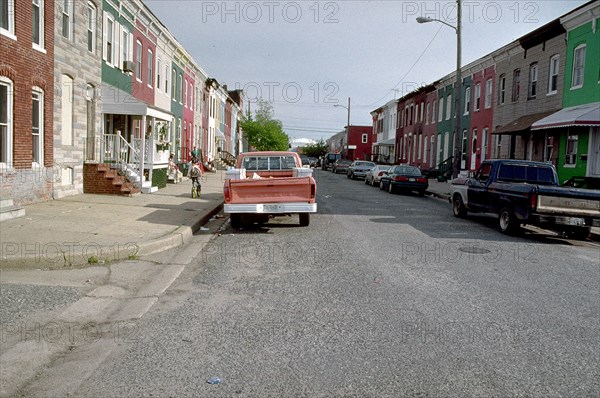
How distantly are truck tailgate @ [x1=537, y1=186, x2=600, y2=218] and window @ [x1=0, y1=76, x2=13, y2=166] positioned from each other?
12.6 meters

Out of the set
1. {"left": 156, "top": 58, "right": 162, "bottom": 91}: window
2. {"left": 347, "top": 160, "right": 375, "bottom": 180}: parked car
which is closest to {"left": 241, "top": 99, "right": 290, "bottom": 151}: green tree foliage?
{"left": 347, "top": 160, "right": 375, "bottom": 180}: parked car

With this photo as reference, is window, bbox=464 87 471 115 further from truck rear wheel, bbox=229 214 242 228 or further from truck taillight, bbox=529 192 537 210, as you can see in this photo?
truck rear wheel, bbox=229 214 242 228

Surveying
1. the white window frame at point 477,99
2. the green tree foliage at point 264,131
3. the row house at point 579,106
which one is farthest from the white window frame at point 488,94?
the green tree foliage at point 264,131

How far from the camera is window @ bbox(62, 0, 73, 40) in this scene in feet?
56.6

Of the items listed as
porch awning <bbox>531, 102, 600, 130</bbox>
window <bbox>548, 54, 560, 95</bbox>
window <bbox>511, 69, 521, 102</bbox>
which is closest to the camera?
porch awning <bbox>531, 102, 600, 130</bbox>

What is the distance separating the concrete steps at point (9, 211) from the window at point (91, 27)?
357 inches

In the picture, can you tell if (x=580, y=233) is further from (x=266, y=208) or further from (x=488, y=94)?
(x=488, y=94)

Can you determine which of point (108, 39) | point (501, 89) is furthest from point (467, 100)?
point (108, 39)

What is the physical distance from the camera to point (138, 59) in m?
25.5

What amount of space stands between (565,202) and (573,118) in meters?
9.94

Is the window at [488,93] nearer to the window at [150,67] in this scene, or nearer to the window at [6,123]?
the window at [150,67]

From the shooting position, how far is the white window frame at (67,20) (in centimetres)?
1719

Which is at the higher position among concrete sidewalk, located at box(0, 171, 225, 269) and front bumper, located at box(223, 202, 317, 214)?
front bumper, located at box(223, 202, 317, 214)

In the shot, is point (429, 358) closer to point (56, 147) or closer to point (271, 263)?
point (271, 263)
